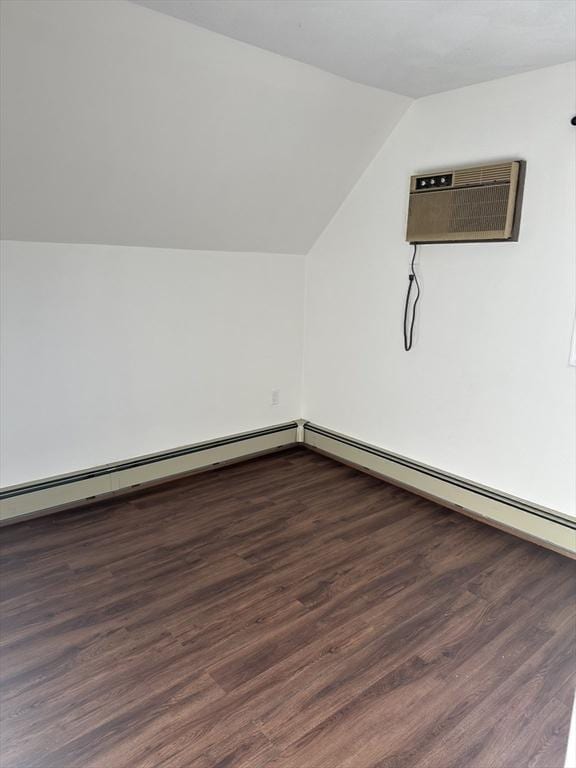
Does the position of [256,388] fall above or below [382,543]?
above

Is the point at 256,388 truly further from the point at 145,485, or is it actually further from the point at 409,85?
the point at 409,85

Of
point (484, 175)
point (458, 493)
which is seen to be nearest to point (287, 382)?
point (458, 493)

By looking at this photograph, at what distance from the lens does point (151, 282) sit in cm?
334

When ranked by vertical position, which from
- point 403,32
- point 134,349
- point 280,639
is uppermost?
point 403,32

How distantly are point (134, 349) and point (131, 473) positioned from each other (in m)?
0.78

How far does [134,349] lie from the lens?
3.33m

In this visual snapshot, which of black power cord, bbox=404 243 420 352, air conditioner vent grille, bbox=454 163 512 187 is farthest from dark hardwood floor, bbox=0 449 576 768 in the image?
air conditioner vent grille, bbox=454 163 512 187

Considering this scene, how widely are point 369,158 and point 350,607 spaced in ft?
8.87

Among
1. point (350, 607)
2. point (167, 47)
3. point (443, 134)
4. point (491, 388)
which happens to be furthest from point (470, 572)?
point (167, 47)

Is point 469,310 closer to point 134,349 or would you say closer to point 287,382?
point 287,382

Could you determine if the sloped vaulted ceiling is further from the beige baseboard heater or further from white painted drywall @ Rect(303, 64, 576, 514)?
the beige baseboard heater

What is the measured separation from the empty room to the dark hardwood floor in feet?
0.04

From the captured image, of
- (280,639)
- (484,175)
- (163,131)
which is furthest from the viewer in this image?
(484,175)

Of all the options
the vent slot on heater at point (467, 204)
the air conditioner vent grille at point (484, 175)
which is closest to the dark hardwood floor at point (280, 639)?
the vent slot on heater at point (467, 204)
